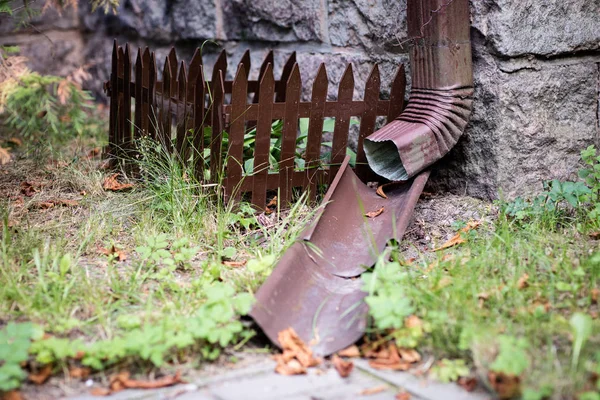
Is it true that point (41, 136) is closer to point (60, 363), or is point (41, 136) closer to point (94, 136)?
point (94, 136)

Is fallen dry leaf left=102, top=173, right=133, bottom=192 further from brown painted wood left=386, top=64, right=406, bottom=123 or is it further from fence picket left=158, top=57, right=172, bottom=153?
brown painted wood left=386, top=64, right=406, bottom=123

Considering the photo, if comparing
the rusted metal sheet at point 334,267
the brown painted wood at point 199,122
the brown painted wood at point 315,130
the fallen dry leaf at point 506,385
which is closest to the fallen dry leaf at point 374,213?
the rusted metal sheet at point 334,267

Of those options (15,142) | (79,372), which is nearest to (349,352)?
(79,372)

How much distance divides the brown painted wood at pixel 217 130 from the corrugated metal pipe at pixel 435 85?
0.72 m

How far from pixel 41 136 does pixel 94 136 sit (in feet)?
1.31

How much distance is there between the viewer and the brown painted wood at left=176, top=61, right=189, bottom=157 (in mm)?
3247

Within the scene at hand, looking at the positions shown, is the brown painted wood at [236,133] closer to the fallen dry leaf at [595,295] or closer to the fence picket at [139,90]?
the fence picket at [139,90]

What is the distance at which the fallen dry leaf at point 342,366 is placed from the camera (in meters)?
2.01

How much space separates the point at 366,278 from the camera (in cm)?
224

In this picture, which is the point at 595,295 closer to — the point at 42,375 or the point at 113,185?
the point at 42,375

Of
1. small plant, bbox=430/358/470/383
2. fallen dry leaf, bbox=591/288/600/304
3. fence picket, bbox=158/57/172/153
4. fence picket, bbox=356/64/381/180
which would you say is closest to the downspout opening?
fence picket, bbox=356/64/381/180

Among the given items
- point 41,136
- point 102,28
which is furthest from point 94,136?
point 102,28

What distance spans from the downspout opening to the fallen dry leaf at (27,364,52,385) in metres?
1.77

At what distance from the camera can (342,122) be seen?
131 inches
